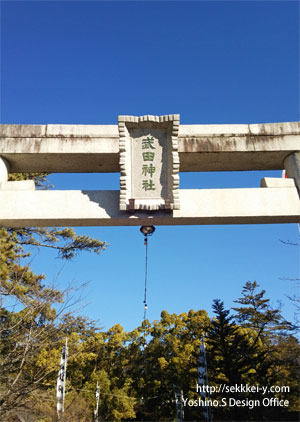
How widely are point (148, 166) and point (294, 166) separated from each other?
2.25 metres

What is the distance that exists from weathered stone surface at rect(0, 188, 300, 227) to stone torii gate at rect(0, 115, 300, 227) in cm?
1

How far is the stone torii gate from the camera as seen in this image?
4461 mm

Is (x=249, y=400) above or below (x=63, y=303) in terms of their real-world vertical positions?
below

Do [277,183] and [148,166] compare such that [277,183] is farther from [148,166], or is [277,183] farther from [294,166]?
[148,166]

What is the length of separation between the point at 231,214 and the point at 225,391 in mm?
9349

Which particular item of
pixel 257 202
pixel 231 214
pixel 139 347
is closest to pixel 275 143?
pixel 257 202

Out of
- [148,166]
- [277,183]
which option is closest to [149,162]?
[148,166]

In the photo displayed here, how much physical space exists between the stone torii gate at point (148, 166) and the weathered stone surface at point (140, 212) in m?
0.01

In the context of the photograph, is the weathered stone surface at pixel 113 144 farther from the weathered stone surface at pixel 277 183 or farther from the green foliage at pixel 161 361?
the green foliage at pixel 161 361

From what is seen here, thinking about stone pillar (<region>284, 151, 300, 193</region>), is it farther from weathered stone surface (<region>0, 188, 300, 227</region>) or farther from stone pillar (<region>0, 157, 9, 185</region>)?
stone pillar (<region>0, 157, 9, 185</region>)

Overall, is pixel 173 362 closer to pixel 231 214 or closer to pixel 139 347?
pixel 139 347

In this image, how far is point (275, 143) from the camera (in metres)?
4.96

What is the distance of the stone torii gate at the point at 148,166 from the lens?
14.6ft

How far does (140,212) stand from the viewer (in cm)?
444
